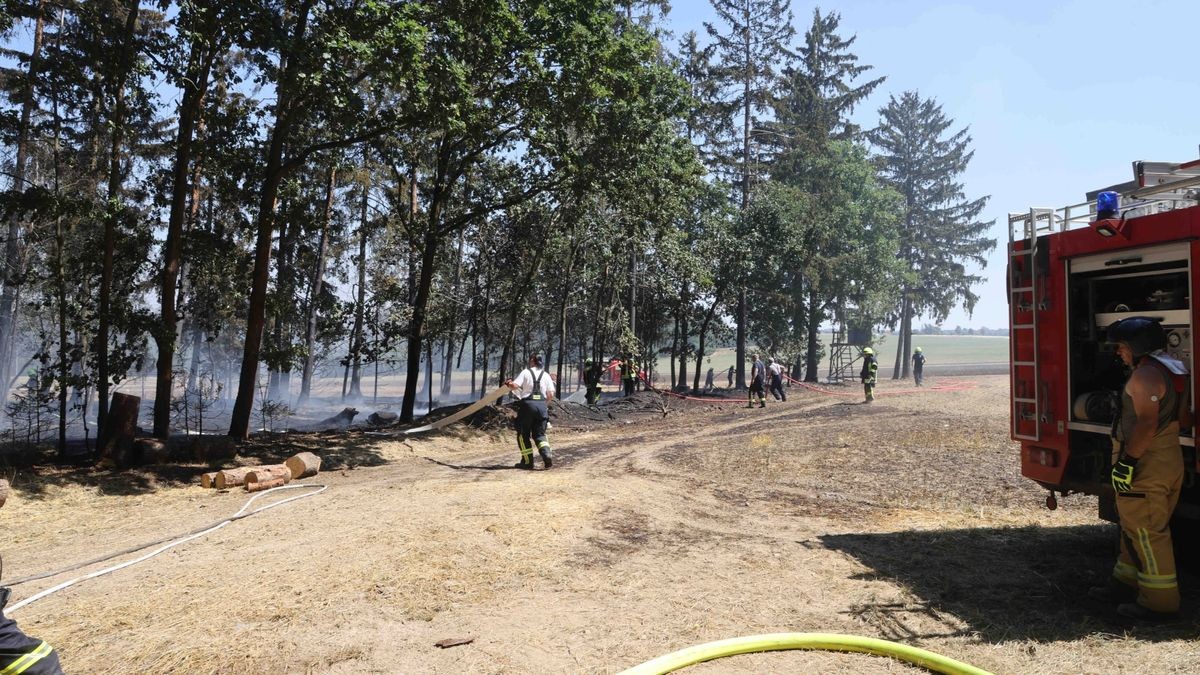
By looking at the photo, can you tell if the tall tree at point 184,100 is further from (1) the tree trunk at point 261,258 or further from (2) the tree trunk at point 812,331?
(2) the tree trunk at point 812,331

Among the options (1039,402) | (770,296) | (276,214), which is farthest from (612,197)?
(770,296)

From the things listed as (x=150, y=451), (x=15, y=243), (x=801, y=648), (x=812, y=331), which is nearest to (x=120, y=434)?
(x=150, y=451)

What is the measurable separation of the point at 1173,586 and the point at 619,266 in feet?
73.0

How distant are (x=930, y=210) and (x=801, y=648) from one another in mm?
55892

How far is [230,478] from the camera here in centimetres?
1071

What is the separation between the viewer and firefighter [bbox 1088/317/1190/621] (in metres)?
4.61

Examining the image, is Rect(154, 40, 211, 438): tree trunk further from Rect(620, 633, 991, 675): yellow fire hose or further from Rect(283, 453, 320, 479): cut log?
Rect(620, 633, 991, 675): yellow fire hose

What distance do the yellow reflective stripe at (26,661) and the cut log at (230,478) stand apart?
7.92 m

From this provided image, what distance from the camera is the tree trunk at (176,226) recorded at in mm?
12469

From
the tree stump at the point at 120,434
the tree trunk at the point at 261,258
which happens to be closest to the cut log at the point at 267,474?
the tree stump at the point at 120,434

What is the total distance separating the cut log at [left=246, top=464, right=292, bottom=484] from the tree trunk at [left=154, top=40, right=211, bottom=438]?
145 inches

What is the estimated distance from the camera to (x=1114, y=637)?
14.8 ft

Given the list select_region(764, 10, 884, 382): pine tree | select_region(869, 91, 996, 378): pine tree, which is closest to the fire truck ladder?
select_region(764, 10, 884, 382): pine tree

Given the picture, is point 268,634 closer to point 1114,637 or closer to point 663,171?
A: point 1114,637
